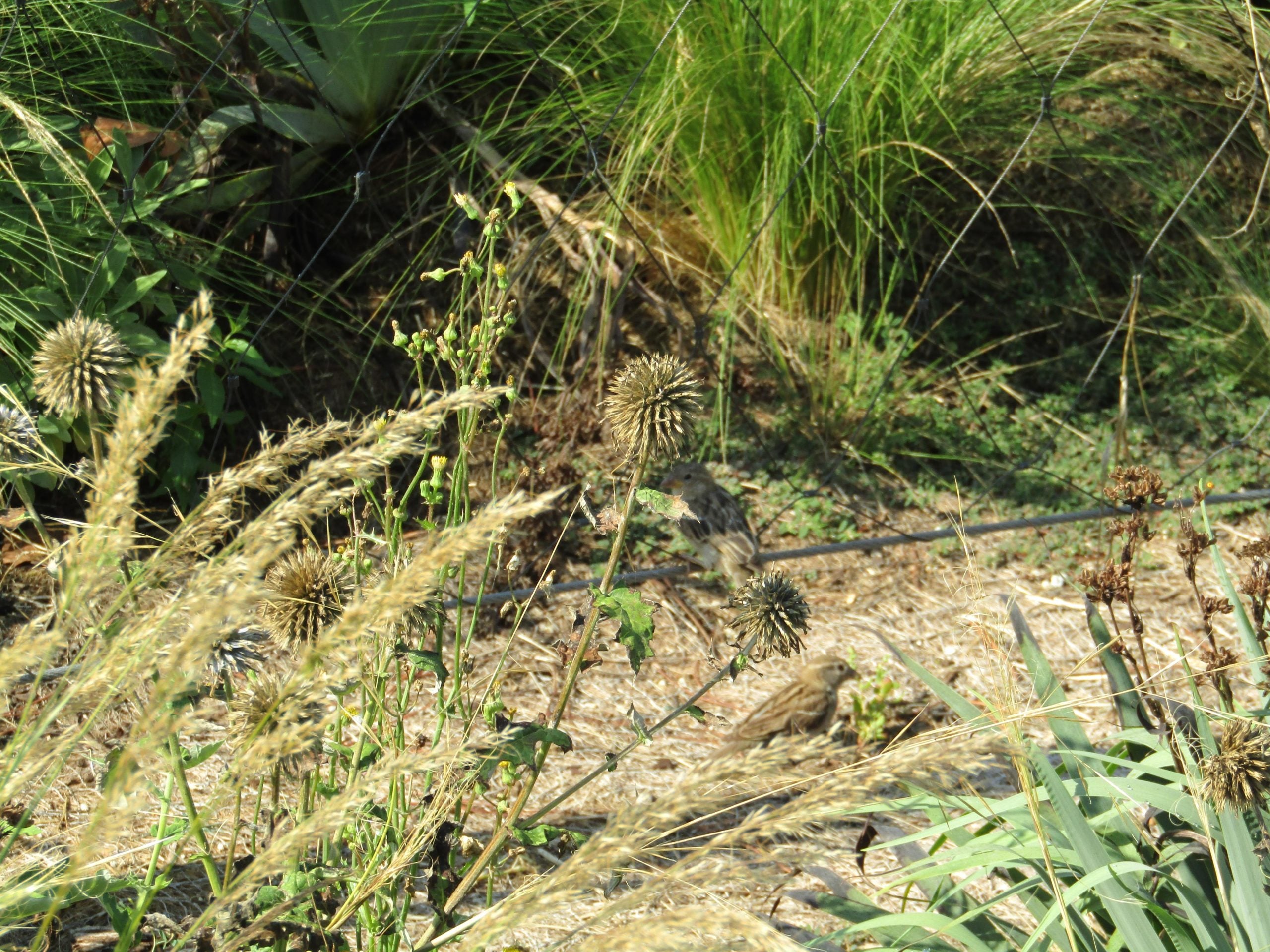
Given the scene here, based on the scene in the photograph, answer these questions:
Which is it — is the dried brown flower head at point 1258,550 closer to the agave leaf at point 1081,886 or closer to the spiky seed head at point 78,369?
the agave leaf at point 1081,886

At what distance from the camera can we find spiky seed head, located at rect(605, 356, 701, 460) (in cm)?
→ 211

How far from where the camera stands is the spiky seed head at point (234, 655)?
1.86m

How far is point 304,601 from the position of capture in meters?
1.96

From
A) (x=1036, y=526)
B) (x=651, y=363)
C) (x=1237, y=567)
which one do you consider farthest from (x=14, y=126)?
(x=1237, y=567)

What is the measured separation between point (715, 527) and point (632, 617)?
8.02 ft

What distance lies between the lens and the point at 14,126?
3.86m

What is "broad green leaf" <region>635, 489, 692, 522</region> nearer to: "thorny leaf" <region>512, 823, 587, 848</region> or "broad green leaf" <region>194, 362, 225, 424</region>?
"thorny leaf" <region>512, 823, 587, 848</region>

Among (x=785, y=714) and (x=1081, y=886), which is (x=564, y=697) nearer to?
(x=1081, y=886)

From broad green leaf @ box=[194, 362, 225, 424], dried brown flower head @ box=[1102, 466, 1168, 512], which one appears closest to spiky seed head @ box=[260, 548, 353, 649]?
dried brown flower head @ box=[1102, 466, 1168, 512]

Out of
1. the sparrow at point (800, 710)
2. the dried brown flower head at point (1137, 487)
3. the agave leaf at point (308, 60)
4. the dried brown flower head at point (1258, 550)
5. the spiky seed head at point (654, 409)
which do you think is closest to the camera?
the spiky seed head at point (654, 409)

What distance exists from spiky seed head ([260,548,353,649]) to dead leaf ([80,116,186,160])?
247 cm

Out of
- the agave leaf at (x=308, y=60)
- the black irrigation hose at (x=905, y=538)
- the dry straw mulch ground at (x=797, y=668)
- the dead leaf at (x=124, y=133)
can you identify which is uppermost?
the agave leaf at (x=308, y=60)

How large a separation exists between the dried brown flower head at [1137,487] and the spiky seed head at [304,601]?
5.34 ft

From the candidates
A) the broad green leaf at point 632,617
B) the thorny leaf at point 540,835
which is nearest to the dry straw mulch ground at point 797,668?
the thorny leaf at point 540,835
